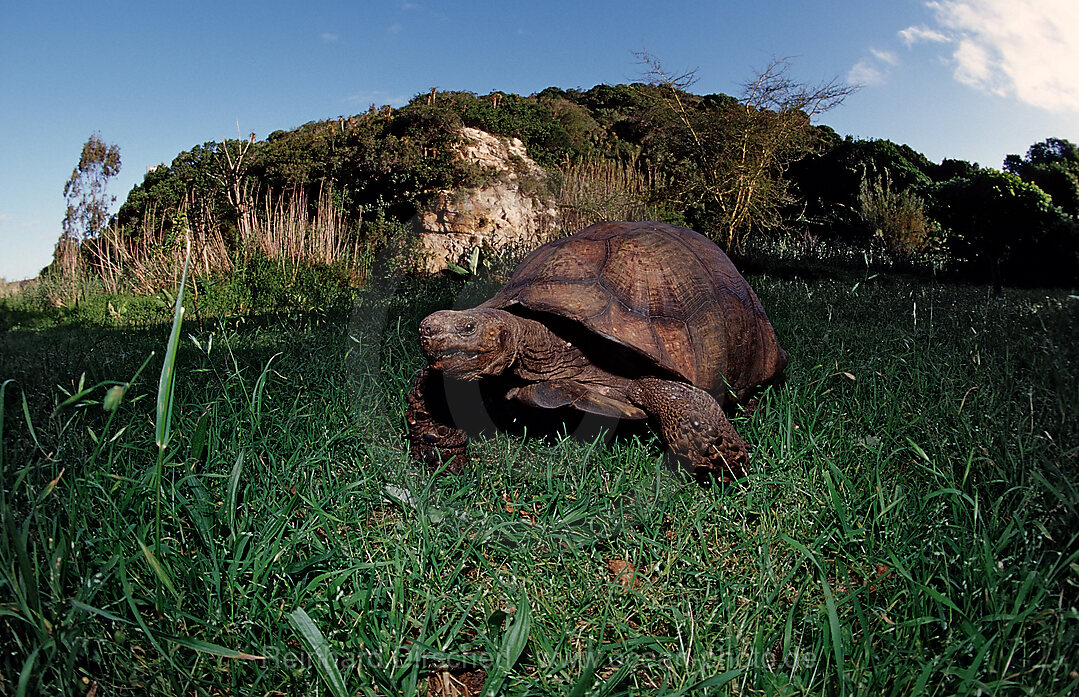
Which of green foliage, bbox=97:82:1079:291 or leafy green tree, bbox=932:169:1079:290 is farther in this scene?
green foliage, bbox=97:82:1079:291

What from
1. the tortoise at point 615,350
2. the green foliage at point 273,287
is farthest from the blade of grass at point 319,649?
the green foliage at point 273,287

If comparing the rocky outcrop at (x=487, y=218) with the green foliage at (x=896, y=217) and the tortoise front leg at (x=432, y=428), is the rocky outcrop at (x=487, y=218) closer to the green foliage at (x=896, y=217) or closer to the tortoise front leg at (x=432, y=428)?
the green foliage at (x=896, y=217)

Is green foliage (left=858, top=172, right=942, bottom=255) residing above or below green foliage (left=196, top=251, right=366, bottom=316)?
above

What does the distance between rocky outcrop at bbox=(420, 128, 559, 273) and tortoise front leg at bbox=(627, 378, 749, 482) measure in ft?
23.4

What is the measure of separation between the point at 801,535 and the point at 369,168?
11.5 meters

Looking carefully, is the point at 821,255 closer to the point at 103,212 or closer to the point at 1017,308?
the point at 1017,308

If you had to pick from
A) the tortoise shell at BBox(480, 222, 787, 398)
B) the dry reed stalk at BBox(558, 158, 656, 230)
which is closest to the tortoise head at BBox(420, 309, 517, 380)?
the tortoise shell at BBox(480, 222, 787, 398)

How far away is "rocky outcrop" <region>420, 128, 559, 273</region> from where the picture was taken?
394 inches

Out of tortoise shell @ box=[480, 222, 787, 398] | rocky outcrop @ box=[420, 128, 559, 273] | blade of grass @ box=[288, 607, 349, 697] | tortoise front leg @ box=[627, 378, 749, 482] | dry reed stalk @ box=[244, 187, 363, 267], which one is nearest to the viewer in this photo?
blade of grass @ box=[288, 607, 349, 697]

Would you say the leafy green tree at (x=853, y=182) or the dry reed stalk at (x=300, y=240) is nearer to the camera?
the dry reed stalk at (x=300, y=240)

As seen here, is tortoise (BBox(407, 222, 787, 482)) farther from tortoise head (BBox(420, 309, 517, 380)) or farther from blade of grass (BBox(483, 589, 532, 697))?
blade of grass (BBox(483, 589, 532, 697))

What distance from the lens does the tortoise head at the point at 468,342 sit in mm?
2289

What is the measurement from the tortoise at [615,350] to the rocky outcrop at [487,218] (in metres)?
6.72

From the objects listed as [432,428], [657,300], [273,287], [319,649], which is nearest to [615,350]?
[657,300]
